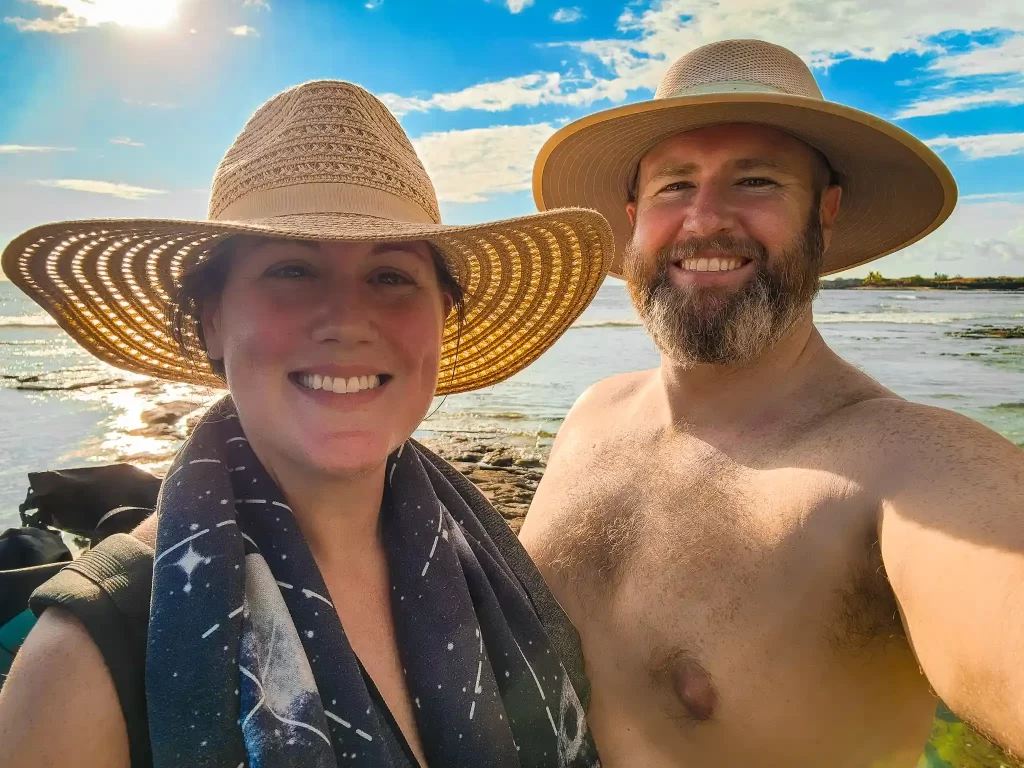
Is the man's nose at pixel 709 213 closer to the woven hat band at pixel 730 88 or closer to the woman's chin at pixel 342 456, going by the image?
the woven hat band at pixel 730 88

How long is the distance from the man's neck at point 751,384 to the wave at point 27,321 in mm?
28647

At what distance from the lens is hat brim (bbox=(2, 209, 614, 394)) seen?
1.56 metres

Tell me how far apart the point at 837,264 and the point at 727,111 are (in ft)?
4.47

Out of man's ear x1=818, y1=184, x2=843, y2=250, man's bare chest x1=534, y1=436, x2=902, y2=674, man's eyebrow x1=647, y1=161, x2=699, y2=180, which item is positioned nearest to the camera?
man's bare chest x1=534, y1=436, x2=902, y2=674

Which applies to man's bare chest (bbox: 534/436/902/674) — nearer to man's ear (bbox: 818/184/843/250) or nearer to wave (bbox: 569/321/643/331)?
man's ear (bbox: 818/184/843/250)

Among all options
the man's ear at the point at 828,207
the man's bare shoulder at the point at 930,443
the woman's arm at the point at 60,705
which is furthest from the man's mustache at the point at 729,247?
the woman's arm at the point at 60,705

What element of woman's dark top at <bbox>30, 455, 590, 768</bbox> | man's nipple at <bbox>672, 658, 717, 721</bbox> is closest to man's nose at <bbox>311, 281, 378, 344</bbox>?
woman's dark top at <bbox>30, 455, 590, 768</bbox>

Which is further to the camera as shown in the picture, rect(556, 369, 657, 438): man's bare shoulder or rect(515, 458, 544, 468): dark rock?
rect(515, 458, 544, 468): dark rock

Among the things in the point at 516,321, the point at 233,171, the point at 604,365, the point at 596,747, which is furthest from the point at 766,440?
the point at 604,365

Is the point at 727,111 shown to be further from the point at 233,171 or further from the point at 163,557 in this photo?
the point at 163,557

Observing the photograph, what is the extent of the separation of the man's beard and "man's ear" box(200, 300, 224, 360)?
1628 mm

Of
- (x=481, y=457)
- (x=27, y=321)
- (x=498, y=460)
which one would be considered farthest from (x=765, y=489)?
(x=27, y=321)

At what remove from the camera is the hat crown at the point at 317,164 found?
1.61 meters

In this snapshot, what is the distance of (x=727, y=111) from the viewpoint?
2445 mm
